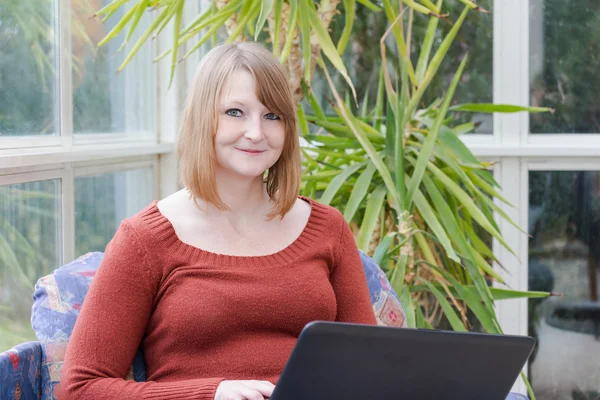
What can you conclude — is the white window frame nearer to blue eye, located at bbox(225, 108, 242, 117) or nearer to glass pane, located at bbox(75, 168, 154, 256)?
glass pane, located at bbox(75, 168, 154, 256)

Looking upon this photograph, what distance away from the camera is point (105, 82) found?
2.52m

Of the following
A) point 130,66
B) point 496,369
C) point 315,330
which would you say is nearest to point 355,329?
point 315,330

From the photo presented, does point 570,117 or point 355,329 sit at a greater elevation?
point 570,117

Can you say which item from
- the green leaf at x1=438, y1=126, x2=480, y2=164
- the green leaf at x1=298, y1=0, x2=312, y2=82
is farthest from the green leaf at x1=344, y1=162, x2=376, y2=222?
the green leaf at x1=298, y1=0, x2=312, y2=82

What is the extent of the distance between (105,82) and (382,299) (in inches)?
50.4

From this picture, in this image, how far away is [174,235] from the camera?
4.60ft

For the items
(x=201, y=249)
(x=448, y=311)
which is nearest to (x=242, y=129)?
(x=201, y=249)

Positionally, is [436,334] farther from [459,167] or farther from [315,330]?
[459,167]

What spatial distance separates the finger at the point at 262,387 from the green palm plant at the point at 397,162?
35.8 inches

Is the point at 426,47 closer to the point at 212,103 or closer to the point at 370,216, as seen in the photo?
the point at 370,216

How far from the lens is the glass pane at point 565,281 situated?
2.94 m

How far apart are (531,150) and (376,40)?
686mm

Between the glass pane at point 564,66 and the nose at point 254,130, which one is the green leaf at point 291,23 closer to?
the nose at point 254,130

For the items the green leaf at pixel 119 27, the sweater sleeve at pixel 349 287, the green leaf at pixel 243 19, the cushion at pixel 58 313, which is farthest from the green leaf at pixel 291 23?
the cushion at pixel 58 313
